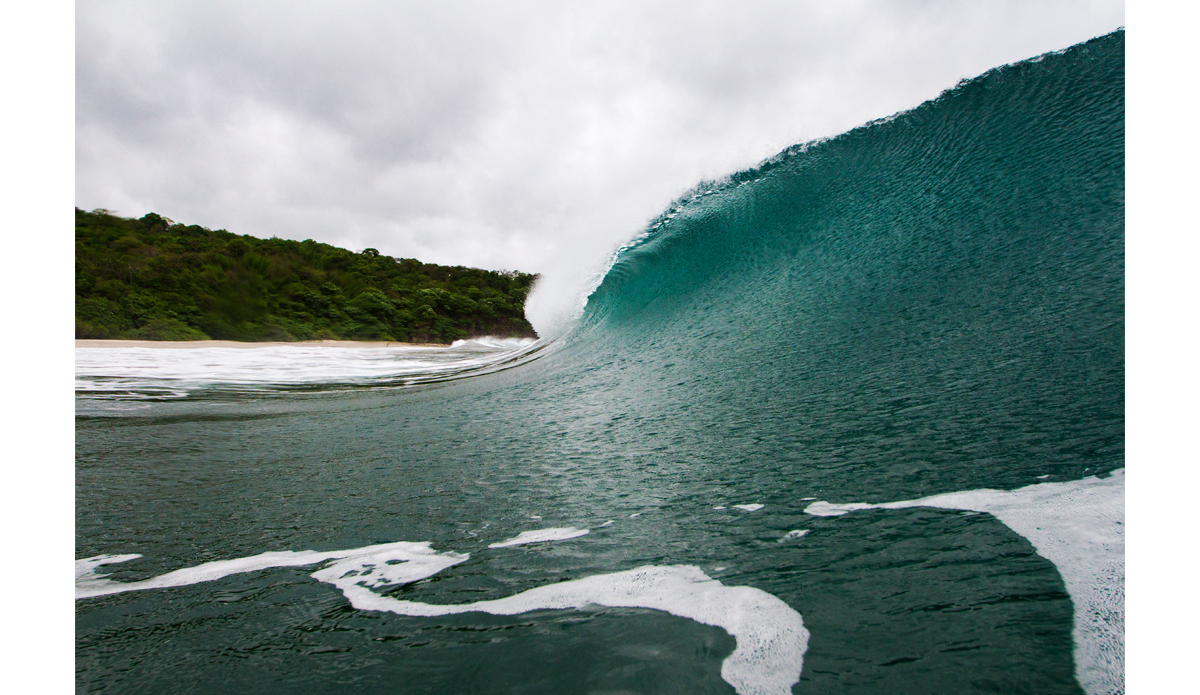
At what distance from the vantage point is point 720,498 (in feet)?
4.56

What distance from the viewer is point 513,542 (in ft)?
4.03

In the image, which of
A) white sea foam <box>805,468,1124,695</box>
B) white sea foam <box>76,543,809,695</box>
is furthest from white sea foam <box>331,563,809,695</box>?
white sea foam <box>805,468,1124,695</box>

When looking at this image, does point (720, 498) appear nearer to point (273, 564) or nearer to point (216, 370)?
point (273, 564)

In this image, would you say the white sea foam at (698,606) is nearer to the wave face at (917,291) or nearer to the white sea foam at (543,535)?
the white sea foam at (543,535)

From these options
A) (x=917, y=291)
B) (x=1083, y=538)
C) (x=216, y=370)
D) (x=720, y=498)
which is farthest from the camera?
(x=216, y=370)

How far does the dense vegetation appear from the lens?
752 cm

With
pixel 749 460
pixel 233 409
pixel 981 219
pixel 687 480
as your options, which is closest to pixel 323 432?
pixel 233 409

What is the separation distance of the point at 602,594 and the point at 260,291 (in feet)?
37.0

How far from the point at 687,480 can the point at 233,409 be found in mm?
3054

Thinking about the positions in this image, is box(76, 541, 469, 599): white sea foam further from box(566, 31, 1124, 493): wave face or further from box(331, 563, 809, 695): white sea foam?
box(566, 31, 1124, 493): wave face

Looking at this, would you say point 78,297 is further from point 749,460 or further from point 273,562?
point 749,460

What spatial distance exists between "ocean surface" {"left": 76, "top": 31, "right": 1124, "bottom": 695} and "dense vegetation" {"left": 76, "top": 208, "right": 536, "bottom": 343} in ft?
13.9

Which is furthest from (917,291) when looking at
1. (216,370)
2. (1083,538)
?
(216,370)

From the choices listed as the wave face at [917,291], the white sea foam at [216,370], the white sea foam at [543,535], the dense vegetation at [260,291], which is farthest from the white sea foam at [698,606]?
the dense vegetation at [260,291]
